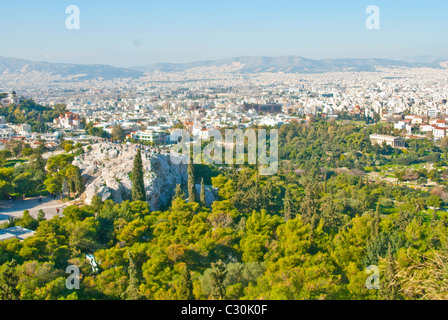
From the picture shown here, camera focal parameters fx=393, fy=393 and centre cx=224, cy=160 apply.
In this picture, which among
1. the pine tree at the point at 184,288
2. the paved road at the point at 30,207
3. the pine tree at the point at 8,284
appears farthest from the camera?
the paved road at the point at 30,207

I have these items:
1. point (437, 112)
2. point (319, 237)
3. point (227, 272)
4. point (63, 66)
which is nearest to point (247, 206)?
point (319, 237)

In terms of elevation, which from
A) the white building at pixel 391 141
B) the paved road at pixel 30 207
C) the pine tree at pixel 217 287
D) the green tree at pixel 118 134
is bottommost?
the paved road at pixel 30 207

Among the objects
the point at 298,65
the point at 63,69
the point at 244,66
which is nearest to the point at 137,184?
the point at 63,69

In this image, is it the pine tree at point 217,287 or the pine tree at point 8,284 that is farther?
the pine tree at point 217,287

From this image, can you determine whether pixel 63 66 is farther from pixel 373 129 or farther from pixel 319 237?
pixel 319 237

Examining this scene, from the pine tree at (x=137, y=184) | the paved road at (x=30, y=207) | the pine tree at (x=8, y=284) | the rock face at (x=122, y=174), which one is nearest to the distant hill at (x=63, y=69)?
the rock face at (x=122, y=174)

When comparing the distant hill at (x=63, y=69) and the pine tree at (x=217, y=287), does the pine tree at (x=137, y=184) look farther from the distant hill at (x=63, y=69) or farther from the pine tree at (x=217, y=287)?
the distant hill at (x=63, y=69)

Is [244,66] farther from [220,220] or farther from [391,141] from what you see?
[220,220]
